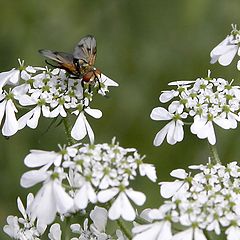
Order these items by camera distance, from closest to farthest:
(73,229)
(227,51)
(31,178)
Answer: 1. (31,178)
2. (73,229)
3. (227,51)

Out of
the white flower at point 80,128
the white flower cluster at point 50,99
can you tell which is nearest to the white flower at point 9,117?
the white flower cluster at point 50,99

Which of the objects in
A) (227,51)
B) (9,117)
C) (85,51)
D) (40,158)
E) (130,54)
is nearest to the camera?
(40,158)

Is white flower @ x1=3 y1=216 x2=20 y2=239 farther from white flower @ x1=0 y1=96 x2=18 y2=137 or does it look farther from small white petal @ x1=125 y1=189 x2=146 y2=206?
small white petal @ x1=125 y1=189 x2=146 y2=206

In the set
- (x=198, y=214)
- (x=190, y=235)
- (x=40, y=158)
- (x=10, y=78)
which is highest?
(x=10, y=78)

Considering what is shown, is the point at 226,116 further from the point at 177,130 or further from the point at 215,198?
the point at 215,198

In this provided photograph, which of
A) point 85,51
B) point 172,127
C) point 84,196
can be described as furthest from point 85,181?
point 85,51

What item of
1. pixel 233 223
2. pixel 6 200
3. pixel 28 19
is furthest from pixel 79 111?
pixel 28 19

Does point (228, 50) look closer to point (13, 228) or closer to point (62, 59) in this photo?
point (62, 59)
